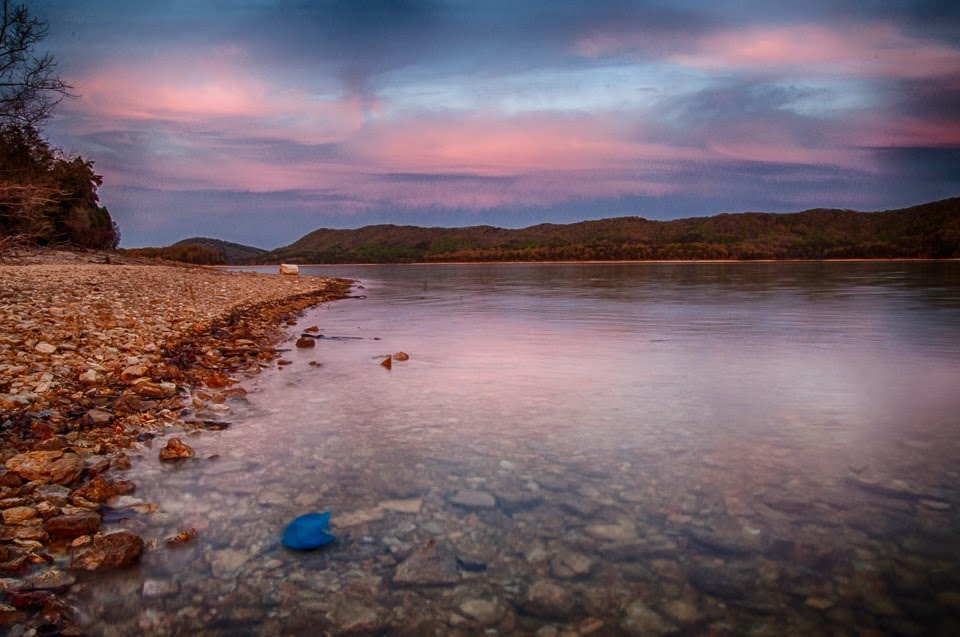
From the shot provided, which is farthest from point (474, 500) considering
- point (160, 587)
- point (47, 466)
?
point (47, 466)

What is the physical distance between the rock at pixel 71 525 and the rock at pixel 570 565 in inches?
136

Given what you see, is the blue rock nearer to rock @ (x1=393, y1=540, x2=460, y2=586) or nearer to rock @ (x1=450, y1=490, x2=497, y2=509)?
rock @ (x1=393, y1=540, x2=460, y2=586)

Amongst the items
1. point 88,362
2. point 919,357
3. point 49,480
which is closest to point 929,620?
point 49,480

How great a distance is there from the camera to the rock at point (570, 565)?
4070 millimetres

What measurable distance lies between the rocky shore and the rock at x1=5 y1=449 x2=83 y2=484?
12 mm

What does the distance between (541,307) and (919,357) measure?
1739cm

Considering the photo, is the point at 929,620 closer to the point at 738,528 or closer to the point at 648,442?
the point at 738,528

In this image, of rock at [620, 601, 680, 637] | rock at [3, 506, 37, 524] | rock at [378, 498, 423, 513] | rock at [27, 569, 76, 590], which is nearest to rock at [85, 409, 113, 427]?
rock at [3, 506, 37, 524]

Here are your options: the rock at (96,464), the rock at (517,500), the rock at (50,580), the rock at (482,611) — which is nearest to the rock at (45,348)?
the rock at (96,464)

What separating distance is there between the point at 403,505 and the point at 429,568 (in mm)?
1078

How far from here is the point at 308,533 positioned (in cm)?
455

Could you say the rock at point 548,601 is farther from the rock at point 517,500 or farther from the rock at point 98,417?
the rock at point 98,417

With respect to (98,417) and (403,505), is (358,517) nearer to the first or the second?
(403,505)

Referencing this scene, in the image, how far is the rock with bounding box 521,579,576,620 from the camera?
11.9 feet
